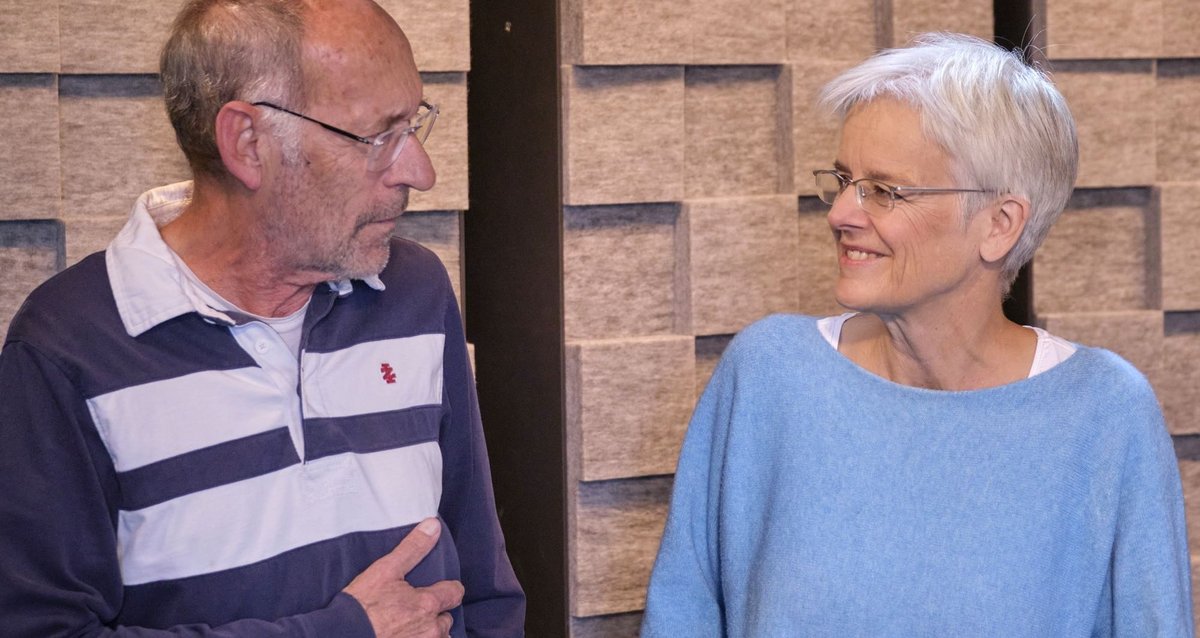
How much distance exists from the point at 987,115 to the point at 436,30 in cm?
101

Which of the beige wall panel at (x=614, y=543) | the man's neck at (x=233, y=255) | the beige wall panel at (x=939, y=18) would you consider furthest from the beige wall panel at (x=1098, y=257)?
the man's neck at (x=233, y=255)

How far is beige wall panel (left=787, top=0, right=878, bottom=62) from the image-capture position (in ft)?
8.38

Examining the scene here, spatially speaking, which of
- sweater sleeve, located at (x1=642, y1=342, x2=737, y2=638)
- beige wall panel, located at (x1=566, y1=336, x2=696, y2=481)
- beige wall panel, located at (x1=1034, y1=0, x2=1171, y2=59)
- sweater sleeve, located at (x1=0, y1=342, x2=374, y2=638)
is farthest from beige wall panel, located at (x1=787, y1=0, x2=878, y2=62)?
sweater sleeve, located at (x1=0, y1=342, x2=374, y2=638)

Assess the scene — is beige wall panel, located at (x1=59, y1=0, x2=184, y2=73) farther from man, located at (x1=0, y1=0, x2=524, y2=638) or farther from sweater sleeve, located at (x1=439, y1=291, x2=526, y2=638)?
sweater sleeve, located at (x1=439, y1=291, x2=526, y2=638)

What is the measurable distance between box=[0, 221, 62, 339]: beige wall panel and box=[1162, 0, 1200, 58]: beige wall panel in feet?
6.79

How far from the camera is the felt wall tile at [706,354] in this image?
2561 mm

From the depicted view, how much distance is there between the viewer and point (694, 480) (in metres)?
1.84

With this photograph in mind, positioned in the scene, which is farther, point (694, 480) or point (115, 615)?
point (694, 480)

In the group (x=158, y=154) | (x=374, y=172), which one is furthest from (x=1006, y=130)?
(x=158, y=154)

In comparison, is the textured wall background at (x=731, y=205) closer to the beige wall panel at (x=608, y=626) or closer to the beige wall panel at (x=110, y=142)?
the beige wall panel at (x=608, y=626)

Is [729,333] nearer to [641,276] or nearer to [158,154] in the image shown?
[641,276]

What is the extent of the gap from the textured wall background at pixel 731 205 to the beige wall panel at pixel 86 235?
2.50 ft

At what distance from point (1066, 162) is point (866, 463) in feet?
1.48

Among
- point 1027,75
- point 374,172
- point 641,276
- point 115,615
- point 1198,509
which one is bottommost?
point 1198,509
